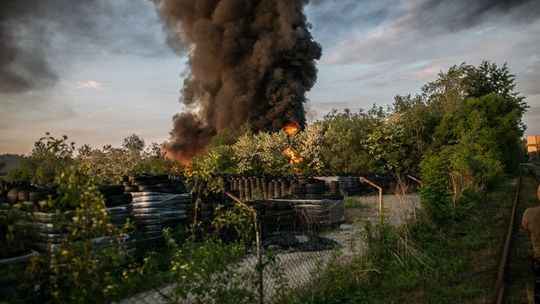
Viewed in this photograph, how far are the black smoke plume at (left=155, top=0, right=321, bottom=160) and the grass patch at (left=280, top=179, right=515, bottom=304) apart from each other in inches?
1447

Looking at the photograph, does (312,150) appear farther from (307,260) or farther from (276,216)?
(307,260)

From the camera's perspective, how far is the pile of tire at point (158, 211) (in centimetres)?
1004

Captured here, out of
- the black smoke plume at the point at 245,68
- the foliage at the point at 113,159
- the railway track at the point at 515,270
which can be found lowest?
the railway track at the point at 515,270

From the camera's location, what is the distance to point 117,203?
8727 millimetres

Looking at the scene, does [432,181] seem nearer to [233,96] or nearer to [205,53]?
[233,96]

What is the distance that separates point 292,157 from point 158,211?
78.1 feet

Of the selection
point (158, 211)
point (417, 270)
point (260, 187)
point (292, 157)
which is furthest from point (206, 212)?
point (292, 157)

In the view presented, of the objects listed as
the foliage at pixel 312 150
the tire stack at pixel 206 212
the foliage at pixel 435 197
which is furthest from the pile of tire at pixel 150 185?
the foliage at pixel 312 150

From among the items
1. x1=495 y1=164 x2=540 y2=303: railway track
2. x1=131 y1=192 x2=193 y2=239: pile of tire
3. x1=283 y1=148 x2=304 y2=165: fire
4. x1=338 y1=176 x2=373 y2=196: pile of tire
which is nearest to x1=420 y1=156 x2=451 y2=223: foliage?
x1=495 y1=164 x2=540 y2=303: railway track

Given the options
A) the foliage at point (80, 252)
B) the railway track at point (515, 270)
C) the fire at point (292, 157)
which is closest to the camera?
the foliage at point (80, 252)

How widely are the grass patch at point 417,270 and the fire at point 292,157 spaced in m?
21.6

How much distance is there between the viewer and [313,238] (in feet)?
36.0

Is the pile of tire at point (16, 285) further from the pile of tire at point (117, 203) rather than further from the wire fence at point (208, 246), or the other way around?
the pile of tire at point (117, 203)

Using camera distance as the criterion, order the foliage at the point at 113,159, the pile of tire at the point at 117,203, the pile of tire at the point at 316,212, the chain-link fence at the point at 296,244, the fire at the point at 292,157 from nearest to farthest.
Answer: the chain-link fence at the point at 296,244, the pile of tire at the point at 117,203, the pile of tire at the point at 316,212, the foliage at the point at 113,159, the fire at the point at 292,157
